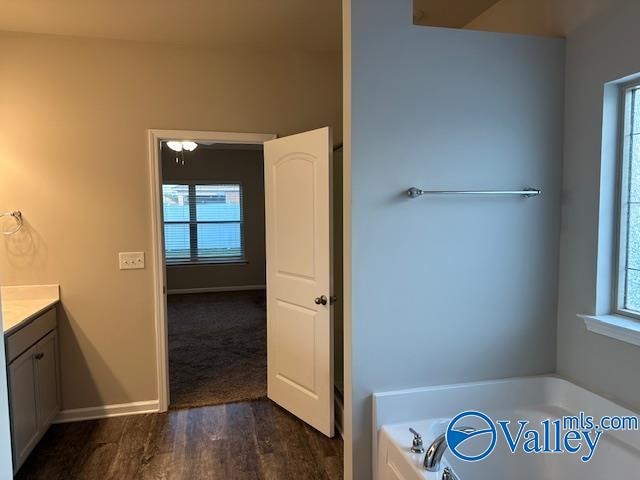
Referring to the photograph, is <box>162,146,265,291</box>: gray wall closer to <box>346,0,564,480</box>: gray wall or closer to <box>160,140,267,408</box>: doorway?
<box>160,140,267,408</box>: doorway

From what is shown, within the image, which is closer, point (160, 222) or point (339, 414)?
point (339, 414)

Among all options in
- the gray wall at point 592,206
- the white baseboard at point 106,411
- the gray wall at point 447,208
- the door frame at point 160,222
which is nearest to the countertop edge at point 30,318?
the door frame at point 160,222

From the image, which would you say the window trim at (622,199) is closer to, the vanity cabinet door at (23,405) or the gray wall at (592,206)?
the gray wall at (592,206)

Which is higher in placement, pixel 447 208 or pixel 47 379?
pixel 447 208

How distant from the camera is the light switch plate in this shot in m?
3.03

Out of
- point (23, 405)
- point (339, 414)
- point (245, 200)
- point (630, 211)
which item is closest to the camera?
point (630, 211)

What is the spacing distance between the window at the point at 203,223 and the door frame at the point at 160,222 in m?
4.51

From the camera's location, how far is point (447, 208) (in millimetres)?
2023

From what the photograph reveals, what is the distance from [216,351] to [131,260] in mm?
1739

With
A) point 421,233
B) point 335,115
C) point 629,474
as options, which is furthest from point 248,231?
point 629,474

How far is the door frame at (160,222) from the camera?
300cm

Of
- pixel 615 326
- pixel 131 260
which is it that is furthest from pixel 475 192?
pixel 131 260

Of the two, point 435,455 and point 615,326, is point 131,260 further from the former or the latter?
point 615,326

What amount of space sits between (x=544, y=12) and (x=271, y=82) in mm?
1834
